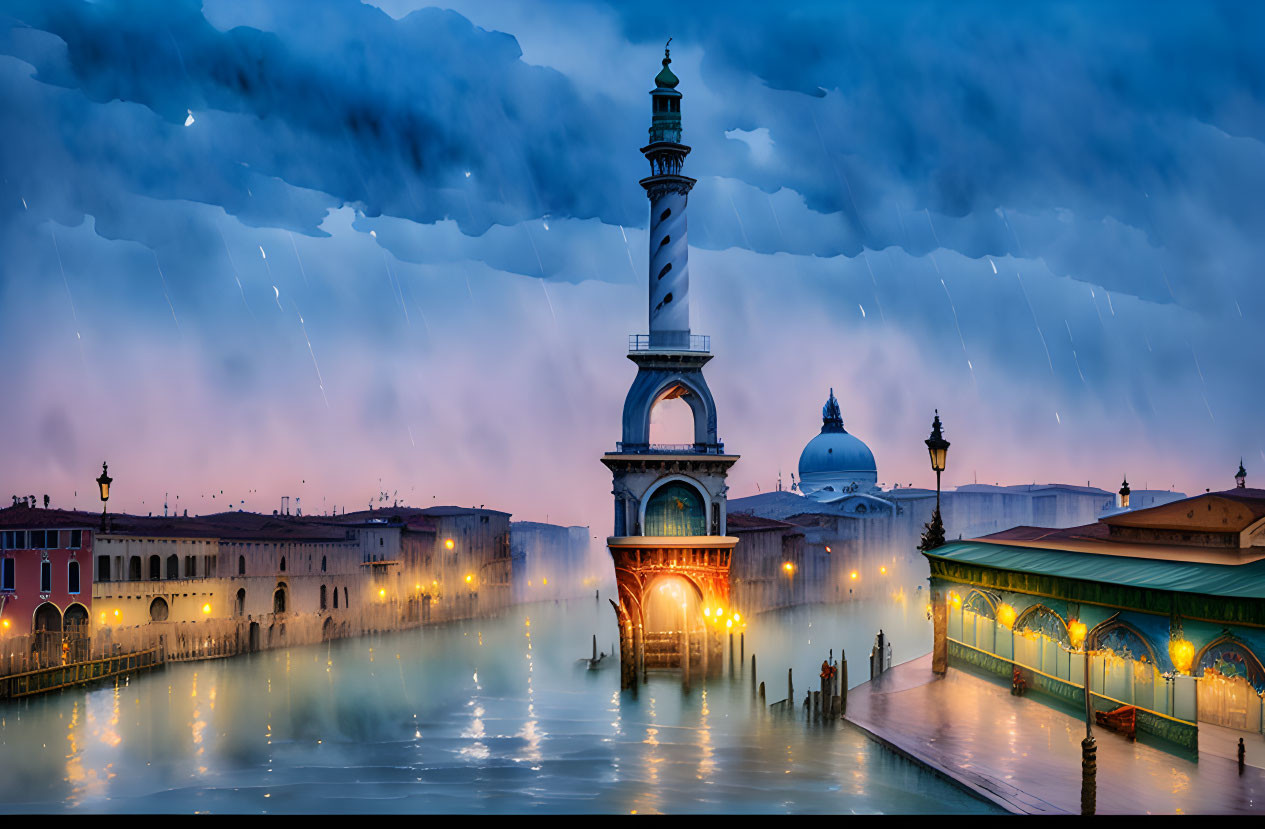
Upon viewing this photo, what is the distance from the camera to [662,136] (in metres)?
50.2

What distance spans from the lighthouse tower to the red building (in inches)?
859

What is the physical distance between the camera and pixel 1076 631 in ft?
92.1

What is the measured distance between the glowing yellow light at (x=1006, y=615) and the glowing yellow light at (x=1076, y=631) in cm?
471

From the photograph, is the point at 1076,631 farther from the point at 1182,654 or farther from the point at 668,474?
the point at 668,474

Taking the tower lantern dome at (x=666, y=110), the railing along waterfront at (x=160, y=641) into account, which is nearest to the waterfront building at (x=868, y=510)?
the railing along waterfront at (x=160, y=641)

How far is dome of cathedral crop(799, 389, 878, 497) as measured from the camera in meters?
116

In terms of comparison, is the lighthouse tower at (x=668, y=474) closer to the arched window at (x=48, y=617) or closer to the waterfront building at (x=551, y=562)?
the arched window at (x=48, y=617)

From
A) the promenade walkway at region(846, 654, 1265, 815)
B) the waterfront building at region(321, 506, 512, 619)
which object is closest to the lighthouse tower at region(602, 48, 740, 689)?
the promenade walkway at region(846, 654, 1265, 815)

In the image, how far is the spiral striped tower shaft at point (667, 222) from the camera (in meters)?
50.2

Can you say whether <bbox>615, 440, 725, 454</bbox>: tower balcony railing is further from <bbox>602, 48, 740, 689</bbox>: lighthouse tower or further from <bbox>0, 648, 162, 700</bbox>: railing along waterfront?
<bbox>0, 648, 162, 700</bbox>: railing along waterfront

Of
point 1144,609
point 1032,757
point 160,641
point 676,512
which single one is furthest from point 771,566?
point 1144,609

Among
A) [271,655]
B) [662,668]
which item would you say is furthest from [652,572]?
[271,655]

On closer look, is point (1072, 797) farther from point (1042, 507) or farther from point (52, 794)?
point (1042, 507)

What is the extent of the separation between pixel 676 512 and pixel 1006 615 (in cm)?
1742
